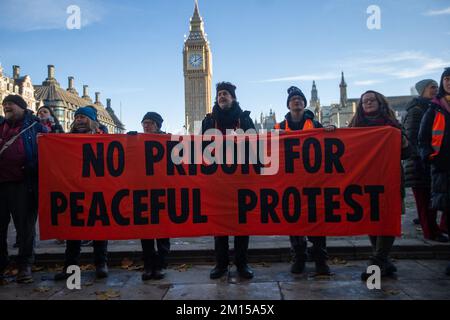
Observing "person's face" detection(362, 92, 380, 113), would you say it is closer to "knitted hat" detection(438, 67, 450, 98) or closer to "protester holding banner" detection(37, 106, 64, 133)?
"knitted hat" detection(438, 67, 450, 98)

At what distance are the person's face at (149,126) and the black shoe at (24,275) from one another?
1949mm

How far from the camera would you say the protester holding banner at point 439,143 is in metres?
3.85

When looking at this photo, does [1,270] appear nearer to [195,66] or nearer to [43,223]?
[43,223]

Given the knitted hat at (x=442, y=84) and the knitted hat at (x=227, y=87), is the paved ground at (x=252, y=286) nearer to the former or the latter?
the knitted hat at (x=442, y=84)

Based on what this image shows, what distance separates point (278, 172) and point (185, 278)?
152 cm

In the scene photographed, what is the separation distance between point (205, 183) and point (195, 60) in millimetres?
83116

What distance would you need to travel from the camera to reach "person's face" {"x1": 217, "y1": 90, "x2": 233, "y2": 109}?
4070mm

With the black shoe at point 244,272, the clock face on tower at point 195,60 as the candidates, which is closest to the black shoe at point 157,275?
the black shoe at point 244,272

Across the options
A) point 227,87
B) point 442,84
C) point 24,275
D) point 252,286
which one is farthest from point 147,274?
point 442,84

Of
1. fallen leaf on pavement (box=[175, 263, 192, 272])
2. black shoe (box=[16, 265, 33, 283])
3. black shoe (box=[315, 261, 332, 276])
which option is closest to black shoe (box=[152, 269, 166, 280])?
fallen leaf on pavement (box=[175, 263, 192, 272])

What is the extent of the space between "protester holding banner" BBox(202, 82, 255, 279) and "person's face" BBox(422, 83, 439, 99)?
2.77m

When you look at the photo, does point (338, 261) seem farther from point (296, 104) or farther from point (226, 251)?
point (296, 104)

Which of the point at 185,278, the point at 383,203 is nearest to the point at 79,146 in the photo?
the point at 185,278

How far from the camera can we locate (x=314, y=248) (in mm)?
4043
